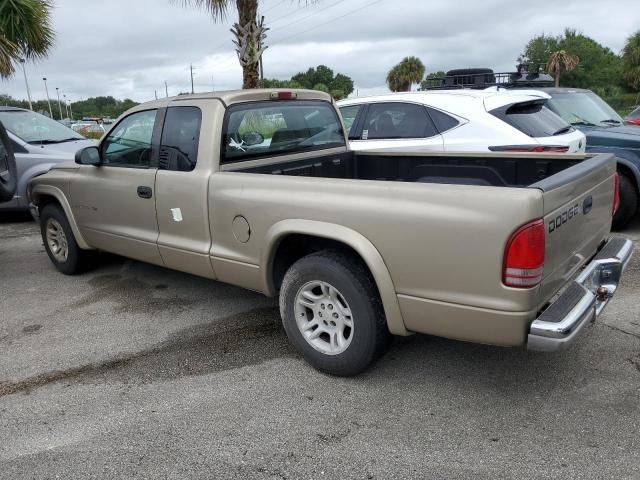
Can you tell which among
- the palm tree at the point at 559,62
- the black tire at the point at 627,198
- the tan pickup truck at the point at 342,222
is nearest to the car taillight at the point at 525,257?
the tan pickup truck at the point at 342,222

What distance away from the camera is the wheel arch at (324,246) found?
3.01 meters

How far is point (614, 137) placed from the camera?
6523 mm

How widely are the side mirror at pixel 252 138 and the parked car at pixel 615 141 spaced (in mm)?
4380

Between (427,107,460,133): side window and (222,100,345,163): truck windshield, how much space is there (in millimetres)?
1559

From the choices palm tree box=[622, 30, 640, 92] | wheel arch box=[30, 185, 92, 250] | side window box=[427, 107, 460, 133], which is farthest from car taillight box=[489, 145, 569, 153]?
palm tree box=[622, 30, 640, 92]

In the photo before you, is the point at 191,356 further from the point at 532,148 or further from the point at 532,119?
the point at 532,119

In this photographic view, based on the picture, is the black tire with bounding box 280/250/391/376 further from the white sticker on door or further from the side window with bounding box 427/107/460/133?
the side window with bounding box 427/107/460/133

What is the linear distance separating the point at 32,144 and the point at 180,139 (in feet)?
18.2

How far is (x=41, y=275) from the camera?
5.86 meters

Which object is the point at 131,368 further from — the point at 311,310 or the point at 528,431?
the point at 528,431

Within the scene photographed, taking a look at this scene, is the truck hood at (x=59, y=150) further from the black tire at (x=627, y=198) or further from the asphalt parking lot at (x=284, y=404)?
the black tire at (x=627, y=198)

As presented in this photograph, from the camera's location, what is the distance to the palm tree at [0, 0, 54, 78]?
9491mm

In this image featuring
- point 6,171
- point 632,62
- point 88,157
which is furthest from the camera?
point 632,62

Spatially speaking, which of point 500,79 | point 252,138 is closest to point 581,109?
point 500,79
